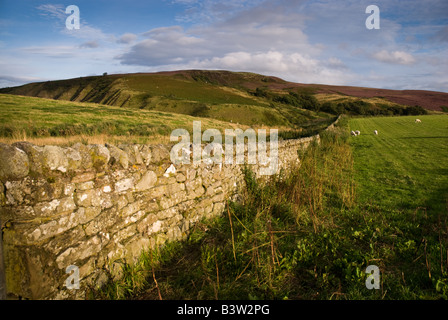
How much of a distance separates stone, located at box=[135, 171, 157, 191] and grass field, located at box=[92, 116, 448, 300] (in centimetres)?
107

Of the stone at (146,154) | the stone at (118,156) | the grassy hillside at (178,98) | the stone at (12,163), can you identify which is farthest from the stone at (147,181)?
the grassy hillside at (178,98)

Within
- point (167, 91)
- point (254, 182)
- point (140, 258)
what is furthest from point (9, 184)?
point (167, 91)

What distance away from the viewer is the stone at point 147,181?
3.77 meters

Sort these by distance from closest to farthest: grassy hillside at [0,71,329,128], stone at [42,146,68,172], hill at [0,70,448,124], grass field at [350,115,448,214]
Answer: stone at [42,146,68,172], grass field at [350,115,448,214], grassy hillside at [0,71,329,128], hill at [0,70,448,124]

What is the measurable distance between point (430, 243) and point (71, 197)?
19.7 ft

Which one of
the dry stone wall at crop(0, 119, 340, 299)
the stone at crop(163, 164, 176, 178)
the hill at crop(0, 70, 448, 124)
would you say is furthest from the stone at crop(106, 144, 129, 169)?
the hill at crop(0, 70, 448, 124)

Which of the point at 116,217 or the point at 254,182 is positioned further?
the point at 254,182

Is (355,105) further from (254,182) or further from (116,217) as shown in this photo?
→ (116,217)

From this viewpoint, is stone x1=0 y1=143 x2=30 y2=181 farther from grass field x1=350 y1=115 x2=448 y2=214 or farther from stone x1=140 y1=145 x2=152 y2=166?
grass field x1=350 y1=115 x2=448 y2=214

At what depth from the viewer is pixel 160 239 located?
403 centimetres

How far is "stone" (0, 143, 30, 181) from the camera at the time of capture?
2363 millimetres

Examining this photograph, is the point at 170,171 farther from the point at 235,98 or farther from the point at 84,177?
the point at 235,98

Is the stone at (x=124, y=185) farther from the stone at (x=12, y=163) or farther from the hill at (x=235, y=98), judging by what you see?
the hill at (x=235, y=98)

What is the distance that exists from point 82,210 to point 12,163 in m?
0.93
